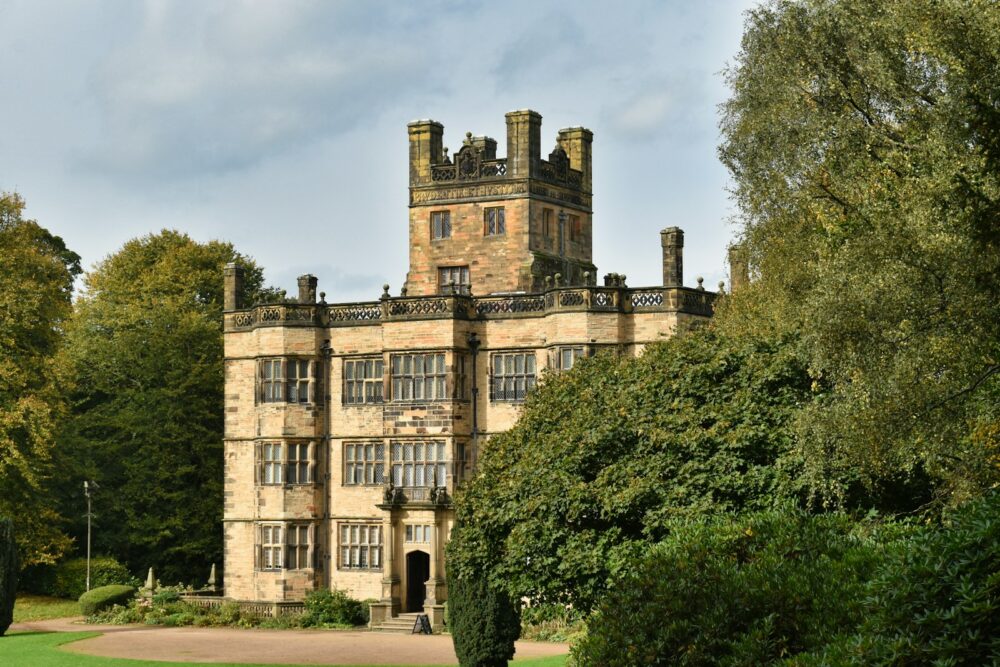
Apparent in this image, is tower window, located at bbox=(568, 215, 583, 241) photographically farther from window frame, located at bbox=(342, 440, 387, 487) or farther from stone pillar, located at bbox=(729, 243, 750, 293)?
stone pillar, located at bbox=(729, 243, 750, 293)

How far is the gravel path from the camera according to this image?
119 feet

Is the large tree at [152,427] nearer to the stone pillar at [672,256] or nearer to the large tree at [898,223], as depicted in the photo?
the stone pillar at [672,256]

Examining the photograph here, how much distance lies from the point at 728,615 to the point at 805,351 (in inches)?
364

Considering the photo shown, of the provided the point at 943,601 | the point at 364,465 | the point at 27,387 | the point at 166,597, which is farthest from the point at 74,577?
the point at 943,601

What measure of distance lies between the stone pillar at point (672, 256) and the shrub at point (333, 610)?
14.1 meters

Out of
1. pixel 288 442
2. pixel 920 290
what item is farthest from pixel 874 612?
pixel 288 442

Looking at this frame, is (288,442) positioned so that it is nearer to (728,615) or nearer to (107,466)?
(107,466)

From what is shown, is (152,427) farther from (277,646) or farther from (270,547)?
(277,646)

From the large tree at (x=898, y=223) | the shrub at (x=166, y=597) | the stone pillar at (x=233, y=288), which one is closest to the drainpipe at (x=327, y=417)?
the stone pillar at (x=233, y=288)

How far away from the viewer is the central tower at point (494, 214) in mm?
49375

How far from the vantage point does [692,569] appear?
52.9 ft

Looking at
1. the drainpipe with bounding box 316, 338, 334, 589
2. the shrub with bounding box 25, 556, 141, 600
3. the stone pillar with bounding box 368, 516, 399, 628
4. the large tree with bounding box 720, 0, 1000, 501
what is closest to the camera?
the large tree with bounding box 720, 0, 1000, 501

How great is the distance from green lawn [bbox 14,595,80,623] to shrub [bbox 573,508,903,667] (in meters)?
37.9

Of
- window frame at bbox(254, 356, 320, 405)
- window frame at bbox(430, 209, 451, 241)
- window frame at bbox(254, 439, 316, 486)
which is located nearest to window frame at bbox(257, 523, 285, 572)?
window frame at bbox(254, 439, 316, 486)
